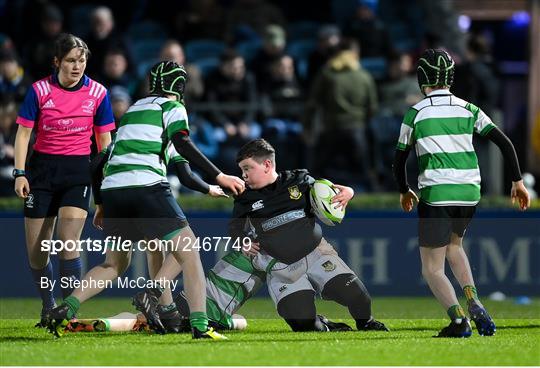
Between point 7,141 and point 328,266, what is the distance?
5351 mm

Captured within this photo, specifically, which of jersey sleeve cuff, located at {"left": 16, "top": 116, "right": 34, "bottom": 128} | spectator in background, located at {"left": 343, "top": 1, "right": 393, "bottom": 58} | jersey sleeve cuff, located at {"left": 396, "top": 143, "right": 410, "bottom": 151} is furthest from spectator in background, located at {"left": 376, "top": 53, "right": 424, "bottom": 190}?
jersey sleeve cuff, located at {"left": 16, "top": 116, "right": 34, "bottom": 128}

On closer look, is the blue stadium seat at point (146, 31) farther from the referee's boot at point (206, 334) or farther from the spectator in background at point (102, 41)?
the referee's boot at point (206, 334)

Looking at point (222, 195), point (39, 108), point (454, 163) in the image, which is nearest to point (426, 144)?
point (454, 163)

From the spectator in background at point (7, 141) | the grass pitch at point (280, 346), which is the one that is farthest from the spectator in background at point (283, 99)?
the grass pitch at point (280, 346)

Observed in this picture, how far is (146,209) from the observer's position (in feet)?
28.4

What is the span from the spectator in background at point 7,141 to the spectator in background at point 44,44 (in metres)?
0.77

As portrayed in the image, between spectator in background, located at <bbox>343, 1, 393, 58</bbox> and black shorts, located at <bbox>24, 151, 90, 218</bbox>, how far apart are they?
22.7 ft

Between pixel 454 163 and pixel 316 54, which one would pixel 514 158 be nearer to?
pixel 454 163

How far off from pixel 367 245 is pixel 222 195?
12.6 feet

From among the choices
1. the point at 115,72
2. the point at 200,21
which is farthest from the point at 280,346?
the point at 200,21

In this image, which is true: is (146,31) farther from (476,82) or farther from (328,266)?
(328,266)

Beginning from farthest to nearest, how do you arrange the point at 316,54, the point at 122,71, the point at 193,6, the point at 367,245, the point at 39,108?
the point at 193,6 < the point at 316,54 < the point at 122,71 < the point at 367,245 < the point at 39,108

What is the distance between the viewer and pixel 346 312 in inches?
379

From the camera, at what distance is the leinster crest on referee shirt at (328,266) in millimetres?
9383
